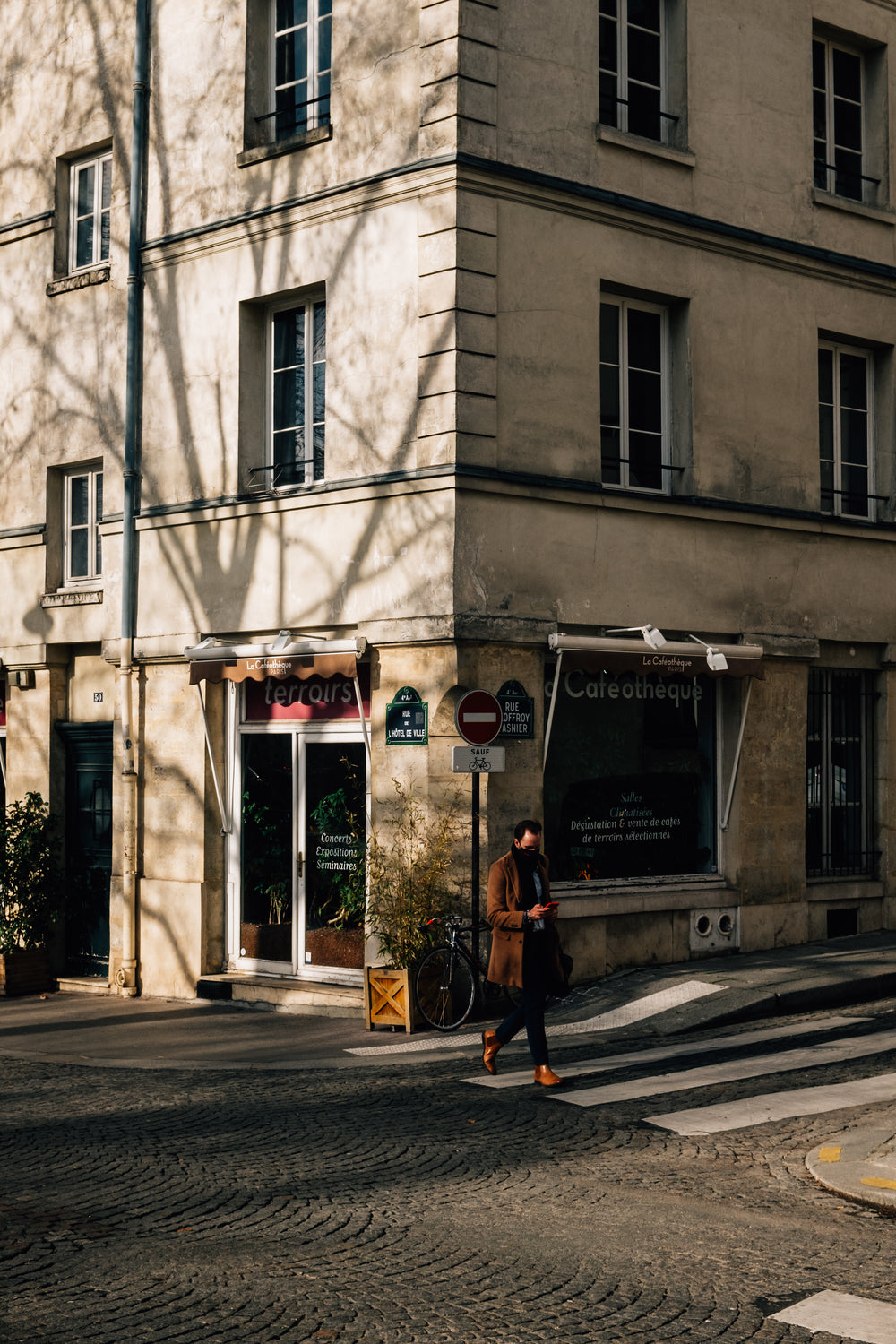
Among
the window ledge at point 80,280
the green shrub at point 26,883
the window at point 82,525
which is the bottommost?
the green shrub at point 26,883

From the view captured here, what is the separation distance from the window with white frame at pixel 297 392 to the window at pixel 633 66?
130 inches

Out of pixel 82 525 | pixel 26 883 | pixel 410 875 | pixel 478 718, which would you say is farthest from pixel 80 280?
pixel 410 875

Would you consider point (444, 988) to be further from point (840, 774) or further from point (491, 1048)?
point (840, 774)

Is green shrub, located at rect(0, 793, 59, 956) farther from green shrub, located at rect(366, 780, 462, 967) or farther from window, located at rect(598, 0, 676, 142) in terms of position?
window, located at rect(598, 0, 676, 142)

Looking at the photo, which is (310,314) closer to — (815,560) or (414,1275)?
(815,560)

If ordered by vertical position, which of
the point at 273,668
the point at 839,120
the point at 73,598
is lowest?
the point at 273,668

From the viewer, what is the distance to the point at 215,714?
15.1 meters

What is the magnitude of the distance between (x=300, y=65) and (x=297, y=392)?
3.11 meters

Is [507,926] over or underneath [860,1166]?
over

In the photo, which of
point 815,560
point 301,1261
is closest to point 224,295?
point 815,560

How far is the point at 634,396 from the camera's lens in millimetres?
14516

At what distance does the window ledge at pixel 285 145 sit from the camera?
14.1 meters

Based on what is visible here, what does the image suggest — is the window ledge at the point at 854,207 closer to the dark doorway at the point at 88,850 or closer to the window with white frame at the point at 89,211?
the window with white frame at the point at 89,211

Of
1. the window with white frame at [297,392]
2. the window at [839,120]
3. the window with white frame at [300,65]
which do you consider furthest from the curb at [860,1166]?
the window at [839,120]
